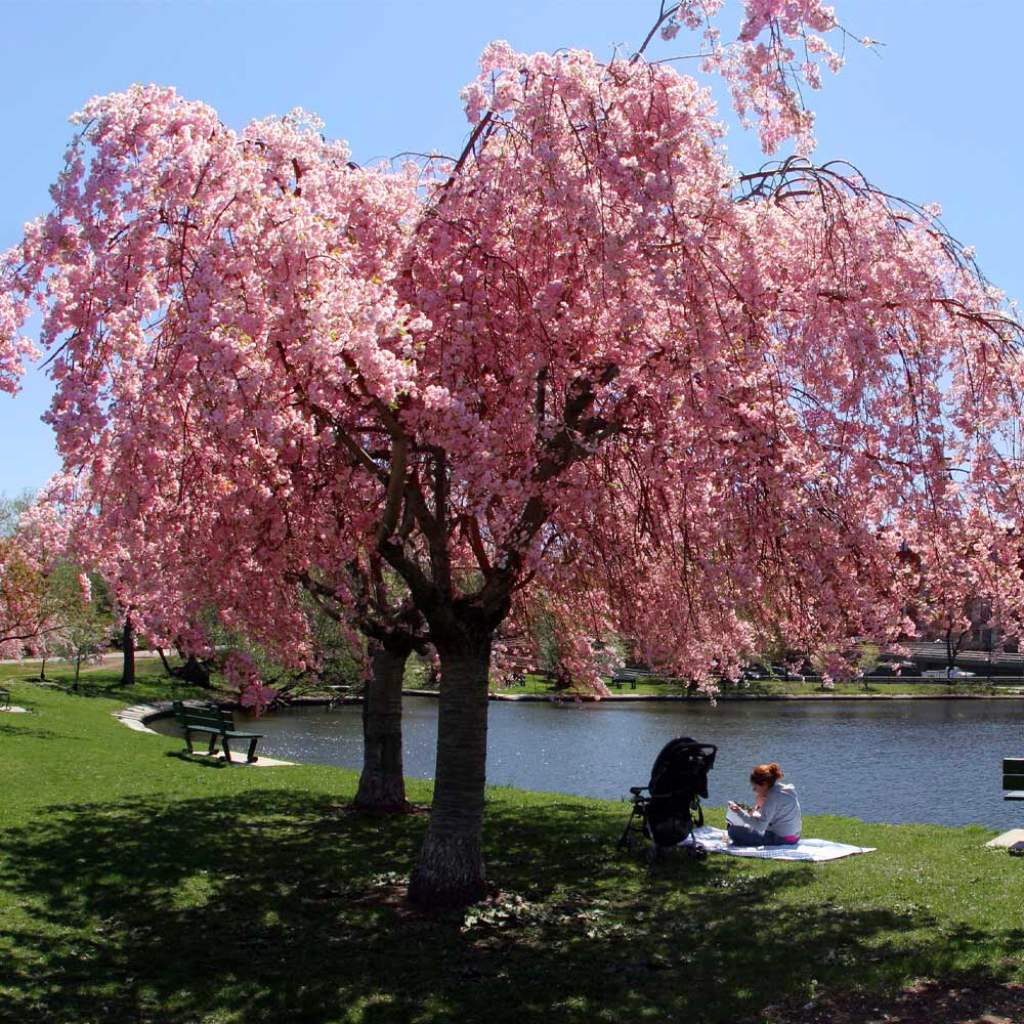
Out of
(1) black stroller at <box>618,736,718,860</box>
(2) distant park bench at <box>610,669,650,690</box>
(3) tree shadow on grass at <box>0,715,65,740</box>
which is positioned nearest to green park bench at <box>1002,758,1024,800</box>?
(1) black stroller at <box>618,736,718,860</box>

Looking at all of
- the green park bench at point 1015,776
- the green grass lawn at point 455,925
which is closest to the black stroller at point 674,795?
the green grass lawn at point 455,925

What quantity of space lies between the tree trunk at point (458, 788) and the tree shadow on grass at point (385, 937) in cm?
27

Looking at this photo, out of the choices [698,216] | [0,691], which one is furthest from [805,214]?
[0,691]

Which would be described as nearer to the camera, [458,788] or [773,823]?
[458,788]

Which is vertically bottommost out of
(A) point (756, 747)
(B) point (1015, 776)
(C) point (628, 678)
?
(C) point (628, 678)

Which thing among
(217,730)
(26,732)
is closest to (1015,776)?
(217,730)

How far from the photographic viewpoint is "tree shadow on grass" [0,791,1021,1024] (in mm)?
6355

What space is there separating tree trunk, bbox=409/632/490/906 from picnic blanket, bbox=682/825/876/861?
3.10 meters

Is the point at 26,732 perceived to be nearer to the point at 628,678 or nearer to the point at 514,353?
the point at 514,353

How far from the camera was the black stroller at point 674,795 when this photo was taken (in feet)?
34.2

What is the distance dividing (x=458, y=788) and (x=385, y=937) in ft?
4.49

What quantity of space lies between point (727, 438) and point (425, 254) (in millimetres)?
2626

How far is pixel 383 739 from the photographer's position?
44.7ft

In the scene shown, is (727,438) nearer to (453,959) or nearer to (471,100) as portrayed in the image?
(471,100)
